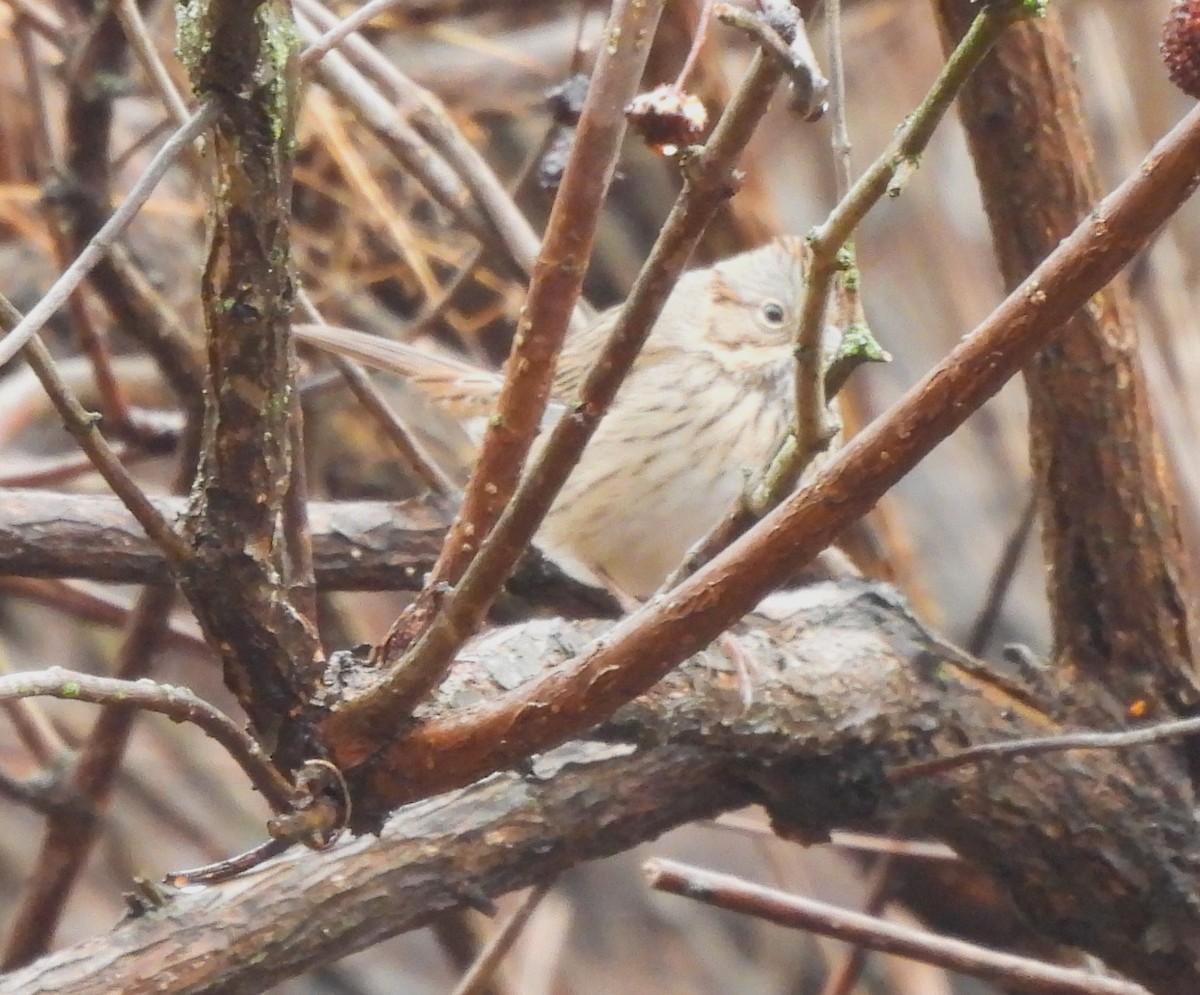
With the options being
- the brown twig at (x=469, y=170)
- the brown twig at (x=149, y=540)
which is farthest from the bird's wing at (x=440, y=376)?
the brown twig at (x=149, y=540)

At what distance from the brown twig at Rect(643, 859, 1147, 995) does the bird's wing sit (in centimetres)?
Result: 71

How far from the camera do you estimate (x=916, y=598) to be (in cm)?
218

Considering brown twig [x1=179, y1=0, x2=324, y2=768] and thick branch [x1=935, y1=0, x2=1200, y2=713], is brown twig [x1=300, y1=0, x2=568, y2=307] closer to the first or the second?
thick branch [x1=935, y1=0, x2=1200, y2=713]

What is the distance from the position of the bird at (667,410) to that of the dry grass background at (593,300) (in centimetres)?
28

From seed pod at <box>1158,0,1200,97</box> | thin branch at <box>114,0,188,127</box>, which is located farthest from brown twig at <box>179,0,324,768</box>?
thin branch at <box>114,0,188,127</box>

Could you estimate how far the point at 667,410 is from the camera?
5.59 ft

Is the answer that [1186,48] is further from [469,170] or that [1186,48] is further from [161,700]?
[469,170]

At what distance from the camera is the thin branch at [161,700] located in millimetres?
669

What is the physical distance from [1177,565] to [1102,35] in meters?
1.56

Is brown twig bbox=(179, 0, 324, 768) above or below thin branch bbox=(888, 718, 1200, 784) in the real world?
above

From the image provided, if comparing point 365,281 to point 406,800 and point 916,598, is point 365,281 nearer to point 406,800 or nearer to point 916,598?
point 916,598

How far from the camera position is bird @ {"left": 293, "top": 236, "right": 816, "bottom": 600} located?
1.64 metres

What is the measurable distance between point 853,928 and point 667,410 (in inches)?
25.7

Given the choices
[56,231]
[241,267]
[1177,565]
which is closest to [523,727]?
[241,267]
